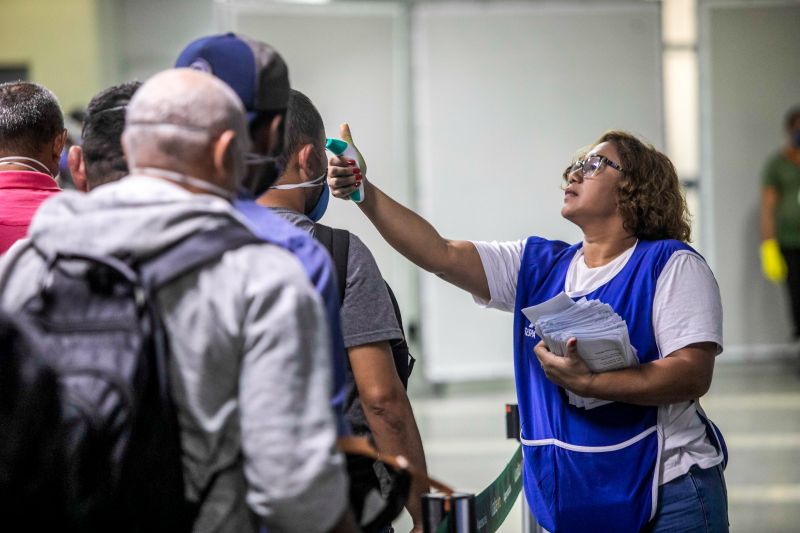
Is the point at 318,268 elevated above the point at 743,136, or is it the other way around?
the point at 743,136

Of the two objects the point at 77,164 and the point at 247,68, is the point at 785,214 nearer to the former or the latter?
the point at 77,164

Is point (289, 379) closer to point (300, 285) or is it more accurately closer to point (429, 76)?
point (300, 285)

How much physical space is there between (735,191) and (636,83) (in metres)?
1.62

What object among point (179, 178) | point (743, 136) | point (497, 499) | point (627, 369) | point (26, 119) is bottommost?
point (497, 499)

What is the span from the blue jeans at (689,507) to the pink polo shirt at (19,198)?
65.2 inches

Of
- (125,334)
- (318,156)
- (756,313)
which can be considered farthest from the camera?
(756,313)

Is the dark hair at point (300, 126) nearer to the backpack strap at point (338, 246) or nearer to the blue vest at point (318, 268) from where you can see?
the backpack strap at point (338, 246)

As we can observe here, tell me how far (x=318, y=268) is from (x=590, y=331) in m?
1.03

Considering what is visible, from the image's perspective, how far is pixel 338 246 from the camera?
2383mm

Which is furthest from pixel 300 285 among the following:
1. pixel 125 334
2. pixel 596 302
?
pixel 596 302

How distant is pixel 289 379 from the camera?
147 cm

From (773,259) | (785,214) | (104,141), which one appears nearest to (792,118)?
(785,214)

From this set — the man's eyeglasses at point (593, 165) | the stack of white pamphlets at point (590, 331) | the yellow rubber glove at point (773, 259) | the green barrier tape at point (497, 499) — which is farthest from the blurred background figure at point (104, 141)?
the yellow rubber glove at point (773, 259)

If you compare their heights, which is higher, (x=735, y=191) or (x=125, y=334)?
(x=735, y=191)
